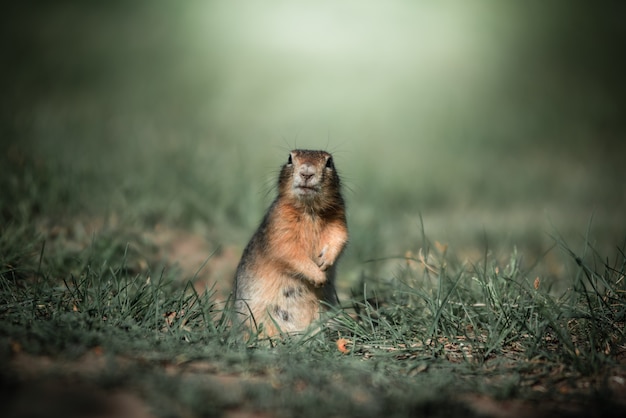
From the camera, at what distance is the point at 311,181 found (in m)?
4.07

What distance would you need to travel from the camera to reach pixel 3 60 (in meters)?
11.7

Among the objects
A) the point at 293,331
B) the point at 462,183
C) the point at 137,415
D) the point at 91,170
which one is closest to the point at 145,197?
the point at 91,170

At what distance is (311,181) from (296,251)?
1.58 feet

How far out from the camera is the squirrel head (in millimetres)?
4086

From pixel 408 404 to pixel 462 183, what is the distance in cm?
752

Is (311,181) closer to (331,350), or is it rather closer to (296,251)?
(296,251)

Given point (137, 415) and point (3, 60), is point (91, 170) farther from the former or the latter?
point (3, 60)

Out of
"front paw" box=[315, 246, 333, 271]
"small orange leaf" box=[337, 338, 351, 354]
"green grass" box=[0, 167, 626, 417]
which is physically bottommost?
"small orange leaf" box=[337, 338, 351, 354]

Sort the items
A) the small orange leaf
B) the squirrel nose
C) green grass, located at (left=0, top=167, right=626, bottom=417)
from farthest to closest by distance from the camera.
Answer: the squirrel nose
the small orange leaf
green grass, located at (left=0, top=167, right=626, bottom=417)

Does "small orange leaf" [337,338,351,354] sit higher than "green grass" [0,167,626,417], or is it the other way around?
"green grass" [0,167,626,417]

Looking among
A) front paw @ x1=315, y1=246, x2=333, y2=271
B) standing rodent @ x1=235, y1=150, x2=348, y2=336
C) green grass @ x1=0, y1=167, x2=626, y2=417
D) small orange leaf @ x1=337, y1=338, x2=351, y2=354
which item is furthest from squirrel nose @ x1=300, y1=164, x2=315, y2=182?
small orange leaf @ x1=337, y1=338, x2=351, y2=354

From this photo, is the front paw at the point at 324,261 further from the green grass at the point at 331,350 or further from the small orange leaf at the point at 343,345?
the small orange leaf at the point at 343,345

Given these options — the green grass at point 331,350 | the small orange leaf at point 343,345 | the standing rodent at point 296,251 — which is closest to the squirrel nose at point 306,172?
the standing rodent at point 296,251

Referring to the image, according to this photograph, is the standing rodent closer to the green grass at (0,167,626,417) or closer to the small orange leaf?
the green grass at (0,167,626,417)
